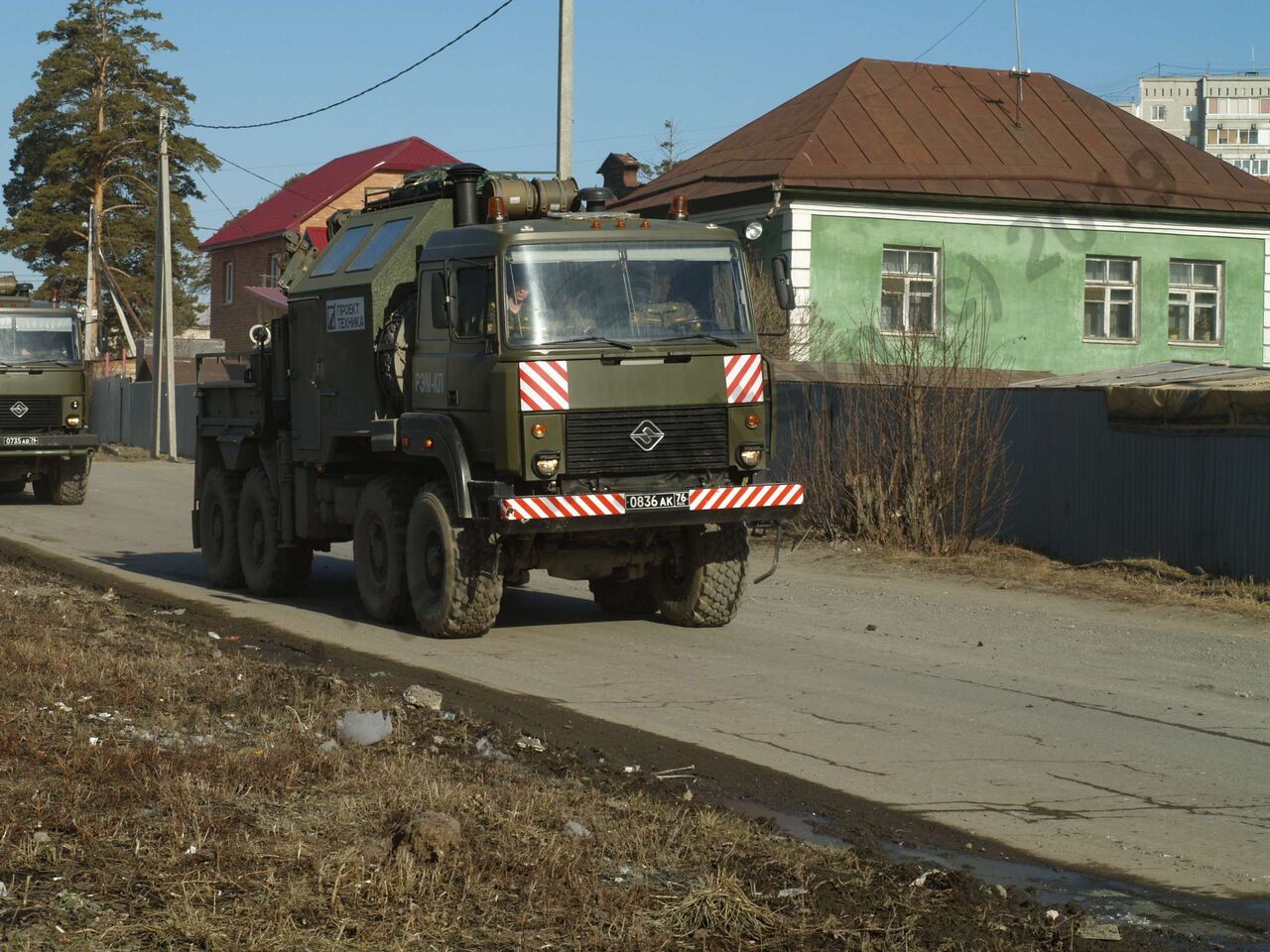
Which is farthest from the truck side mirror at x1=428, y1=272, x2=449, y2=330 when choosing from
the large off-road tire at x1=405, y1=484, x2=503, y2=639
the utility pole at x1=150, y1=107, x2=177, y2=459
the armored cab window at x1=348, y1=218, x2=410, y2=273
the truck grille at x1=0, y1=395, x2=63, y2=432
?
the utility pole at x1=150, y1=107, x2=177, y2=459

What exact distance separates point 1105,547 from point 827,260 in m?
11.9

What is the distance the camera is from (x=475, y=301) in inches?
444

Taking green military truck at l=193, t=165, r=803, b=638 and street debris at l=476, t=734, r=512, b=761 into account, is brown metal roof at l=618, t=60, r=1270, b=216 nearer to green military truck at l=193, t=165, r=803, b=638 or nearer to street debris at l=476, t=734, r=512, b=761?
green military truck at l=193, t=165, r=803, b=638

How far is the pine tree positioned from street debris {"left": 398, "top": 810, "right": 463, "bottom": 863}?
63.3m

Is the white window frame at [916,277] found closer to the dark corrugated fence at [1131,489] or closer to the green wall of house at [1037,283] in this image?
the green wall of house at [1037,283]

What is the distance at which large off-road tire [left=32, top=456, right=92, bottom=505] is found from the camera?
81.0 feet

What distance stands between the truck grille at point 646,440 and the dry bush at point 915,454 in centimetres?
626

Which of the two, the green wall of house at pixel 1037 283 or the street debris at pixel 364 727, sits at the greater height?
the green wall of house at pixel 1037 283

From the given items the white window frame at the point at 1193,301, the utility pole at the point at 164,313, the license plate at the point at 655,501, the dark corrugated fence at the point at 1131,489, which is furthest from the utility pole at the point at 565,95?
the utility pole at the point at 164,313

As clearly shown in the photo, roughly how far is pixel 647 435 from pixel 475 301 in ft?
4.89

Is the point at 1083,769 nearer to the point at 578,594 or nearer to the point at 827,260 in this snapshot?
the point at 578,594

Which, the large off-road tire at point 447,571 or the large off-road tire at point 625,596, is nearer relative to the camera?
the large off-road tire at point 447,571

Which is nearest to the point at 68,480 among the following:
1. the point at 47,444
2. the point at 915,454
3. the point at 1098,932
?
the point at 47,444

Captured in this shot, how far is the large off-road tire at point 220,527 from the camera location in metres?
15.0
